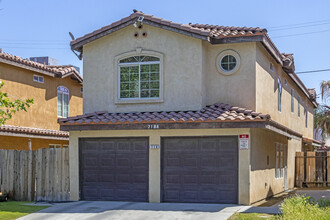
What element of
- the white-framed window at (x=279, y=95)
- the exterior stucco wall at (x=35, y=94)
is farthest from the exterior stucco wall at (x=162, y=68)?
the white-framed window at (x=279, y=95)

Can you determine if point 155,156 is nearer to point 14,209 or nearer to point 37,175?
point 37,175

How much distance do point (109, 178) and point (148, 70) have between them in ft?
13.5

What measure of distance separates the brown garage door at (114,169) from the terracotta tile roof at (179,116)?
0.84 m

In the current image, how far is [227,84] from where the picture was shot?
18.2m

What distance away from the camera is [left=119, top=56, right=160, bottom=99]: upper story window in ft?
60.4

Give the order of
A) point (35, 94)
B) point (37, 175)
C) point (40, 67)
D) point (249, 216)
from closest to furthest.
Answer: point (249, 216)
point (37, 175)
point (40, 67)
point (35, 94)

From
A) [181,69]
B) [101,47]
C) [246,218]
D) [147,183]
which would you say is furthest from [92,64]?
[246,218]

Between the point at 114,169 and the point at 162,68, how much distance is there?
156 inches

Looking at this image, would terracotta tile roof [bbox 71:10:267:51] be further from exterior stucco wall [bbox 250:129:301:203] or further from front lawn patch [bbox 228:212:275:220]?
front lawn patch [bbox 228:212:275:220]

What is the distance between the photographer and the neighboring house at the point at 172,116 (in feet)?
54.2

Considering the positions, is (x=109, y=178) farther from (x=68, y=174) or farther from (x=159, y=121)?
(x=159, y=121)

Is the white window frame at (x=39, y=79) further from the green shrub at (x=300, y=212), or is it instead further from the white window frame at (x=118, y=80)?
the green shrub at (x=300, y=212)

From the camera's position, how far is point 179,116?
16672 mm

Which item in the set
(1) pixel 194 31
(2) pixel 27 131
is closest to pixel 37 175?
(2) pixel 27 131
